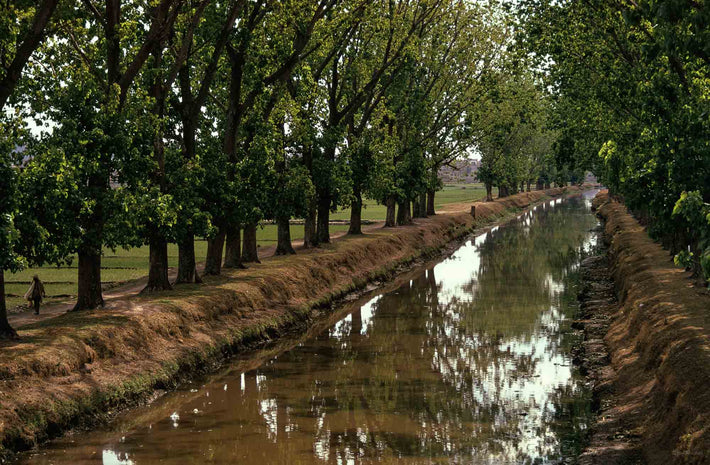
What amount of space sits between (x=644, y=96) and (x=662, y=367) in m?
8.31

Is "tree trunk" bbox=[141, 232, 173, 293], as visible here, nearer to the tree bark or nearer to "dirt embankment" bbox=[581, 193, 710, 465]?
"dirt embankment" bbox=[581, 193, 710, 465]

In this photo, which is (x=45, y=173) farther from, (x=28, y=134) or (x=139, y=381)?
(x=139, y=381)

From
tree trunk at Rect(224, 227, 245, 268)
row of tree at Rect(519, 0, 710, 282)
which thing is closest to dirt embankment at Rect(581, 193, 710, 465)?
row of tree at Rect(519, 0, 710, 282)

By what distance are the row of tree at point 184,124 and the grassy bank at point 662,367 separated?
511 inches

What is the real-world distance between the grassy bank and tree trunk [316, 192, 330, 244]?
62.0ft

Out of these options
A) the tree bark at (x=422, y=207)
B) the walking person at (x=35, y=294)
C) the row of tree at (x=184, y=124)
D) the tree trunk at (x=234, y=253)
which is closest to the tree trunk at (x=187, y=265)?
the row of tree at (x=184, y=124)

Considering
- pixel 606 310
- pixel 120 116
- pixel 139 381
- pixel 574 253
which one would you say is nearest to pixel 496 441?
pixel 139 381

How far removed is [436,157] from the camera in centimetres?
6512

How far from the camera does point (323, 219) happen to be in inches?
1747

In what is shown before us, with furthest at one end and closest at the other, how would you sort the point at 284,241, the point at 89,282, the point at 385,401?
the point at 284,241
the point at 89,282
the point at 385,401

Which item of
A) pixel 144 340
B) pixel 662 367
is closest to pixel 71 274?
pixel 144 340

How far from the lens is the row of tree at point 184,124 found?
1980cm

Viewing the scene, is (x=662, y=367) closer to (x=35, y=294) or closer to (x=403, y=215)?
(x=35, y=294)

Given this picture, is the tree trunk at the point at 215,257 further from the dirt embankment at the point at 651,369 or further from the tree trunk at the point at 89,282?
the dirt embankment at the point at 651,369
